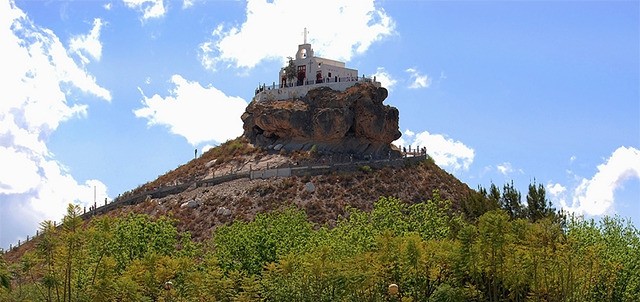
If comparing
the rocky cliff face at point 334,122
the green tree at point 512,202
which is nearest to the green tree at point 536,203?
the green tree at point 512,202

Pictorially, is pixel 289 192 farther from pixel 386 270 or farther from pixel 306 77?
→ pixel 386 270

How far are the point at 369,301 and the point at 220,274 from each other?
6.98 m

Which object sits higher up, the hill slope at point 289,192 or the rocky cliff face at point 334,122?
the rocky cliff face at point 334,122

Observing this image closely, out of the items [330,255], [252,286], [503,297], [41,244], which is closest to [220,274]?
[252,286]

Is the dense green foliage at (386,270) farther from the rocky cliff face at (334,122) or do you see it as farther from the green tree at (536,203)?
the rocky cliff face at (334,122)

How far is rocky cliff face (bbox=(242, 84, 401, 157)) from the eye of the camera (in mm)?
92500

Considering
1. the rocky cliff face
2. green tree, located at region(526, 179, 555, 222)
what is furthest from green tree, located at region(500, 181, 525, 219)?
the rocky cliff face

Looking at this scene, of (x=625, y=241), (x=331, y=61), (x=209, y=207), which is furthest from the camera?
(x=331, y=61)

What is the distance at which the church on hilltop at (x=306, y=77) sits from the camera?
97188 mm

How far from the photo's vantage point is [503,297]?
4822 centimetres

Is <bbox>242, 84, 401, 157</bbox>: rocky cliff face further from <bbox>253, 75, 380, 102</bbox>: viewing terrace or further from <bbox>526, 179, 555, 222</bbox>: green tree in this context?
<bbox>526, 179, 555, 222</bbox>: green tree

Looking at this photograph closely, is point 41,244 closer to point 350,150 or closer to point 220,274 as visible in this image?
point 220,274

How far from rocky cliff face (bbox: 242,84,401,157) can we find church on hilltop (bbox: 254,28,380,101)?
1916mm

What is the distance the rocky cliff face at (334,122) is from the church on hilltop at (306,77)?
1.92 m
